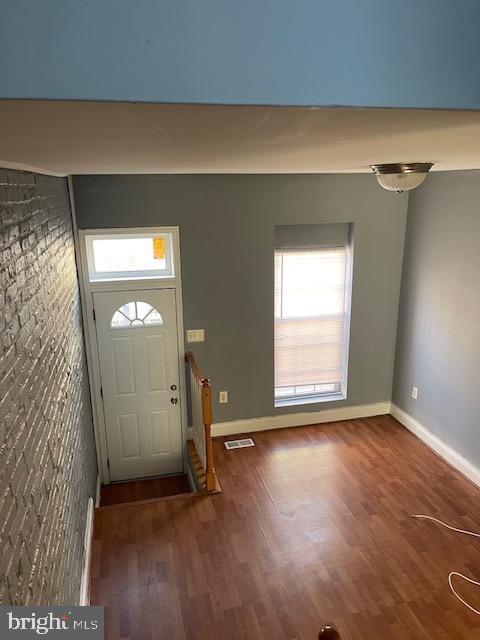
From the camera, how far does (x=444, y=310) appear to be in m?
4.27

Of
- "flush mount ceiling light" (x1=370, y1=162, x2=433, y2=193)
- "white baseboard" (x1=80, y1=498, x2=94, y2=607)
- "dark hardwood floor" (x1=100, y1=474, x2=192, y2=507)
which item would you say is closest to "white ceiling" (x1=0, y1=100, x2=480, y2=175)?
"flush mount ceiling light" (x1=370, y1=162, x2=433, y2=193)

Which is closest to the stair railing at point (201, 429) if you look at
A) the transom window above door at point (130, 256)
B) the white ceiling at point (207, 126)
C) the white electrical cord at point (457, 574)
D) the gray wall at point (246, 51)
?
the transom window above door at point (130, 256)

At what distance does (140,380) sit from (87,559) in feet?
5.65

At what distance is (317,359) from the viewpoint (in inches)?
197

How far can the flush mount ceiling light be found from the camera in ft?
7.96

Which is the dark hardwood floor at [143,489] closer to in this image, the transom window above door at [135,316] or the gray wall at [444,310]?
the transom window above door at [135,316]

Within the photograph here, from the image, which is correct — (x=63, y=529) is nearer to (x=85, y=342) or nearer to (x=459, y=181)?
(x=85, y=342)

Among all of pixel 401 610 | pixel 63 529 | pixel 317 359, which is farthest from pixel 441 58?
pixel 317 359

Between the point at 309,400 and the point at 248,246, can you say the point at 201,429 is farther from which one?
the point at 248,246

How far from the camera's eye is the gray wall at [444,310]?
12.9ft

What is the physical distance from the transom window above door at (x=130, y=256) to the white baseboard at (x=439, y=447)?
2905 mm

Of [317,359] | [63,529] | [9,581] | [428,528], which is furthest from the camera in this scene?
[317,359]

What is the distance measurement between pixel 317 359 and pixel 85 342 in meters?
2.38

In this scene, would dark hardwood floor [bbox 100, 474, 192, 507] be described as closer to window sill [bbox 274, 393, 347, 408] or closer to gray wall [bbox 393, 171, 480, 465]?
window sill [bbox 274, 393, 347, 408]
